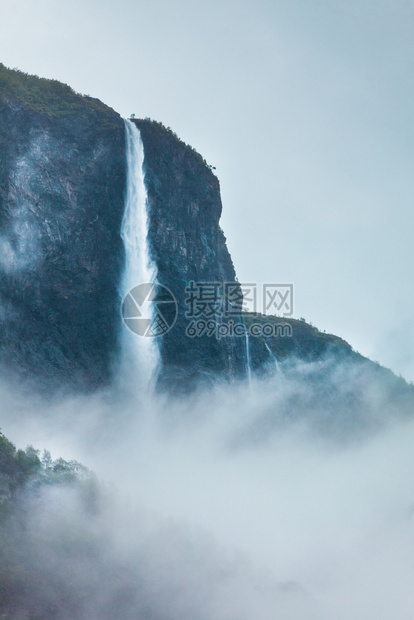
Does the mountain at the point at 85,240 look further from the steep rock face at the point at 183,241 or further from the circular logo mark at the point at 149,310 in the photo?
the circular logo mark at the point at 149,310

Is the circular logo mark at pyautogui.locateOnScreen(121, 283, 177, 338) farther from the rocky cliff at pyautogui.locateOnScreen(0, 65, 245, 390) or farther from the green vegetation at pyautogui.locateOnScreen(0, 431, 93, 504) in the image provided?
the green vegetation at pyautogui.locateOnScreen(0, 431, 93, 504)

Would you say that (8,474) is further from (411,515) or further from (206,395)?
(411,515)

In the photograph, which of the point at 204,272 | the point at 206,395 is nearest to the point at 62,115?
the point at 204,272

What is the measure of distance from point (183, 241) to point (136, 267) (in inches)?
218

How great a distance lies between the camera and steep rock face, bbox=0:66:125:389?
42.5m

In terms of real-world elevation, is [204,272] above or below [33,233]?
above

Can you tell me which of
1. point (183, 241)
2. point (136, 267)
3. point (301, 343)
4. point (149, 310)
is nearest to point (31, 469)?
point (149, 310)

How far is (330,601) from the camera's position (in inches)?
1799

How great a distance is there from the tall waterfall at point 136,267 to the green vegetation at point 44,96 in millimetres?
4342

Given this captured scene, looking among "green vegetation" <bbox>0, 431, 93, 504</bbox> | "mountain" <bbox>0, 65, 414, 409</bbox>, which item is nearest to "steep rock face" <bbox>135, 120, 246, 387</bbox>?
"mountain" <bbox>0, 65, 414, 409</bbox>

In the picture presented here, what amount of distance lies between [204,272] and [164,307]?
18.5ft

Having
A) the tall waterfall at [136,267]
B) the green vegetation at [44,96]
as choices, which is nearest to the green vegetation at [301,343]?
the tall waterfall at [136,267]

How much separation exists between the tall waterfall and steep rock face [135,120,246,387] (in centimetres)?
69

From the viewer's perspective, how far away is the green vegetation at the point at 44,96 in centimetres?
4694
